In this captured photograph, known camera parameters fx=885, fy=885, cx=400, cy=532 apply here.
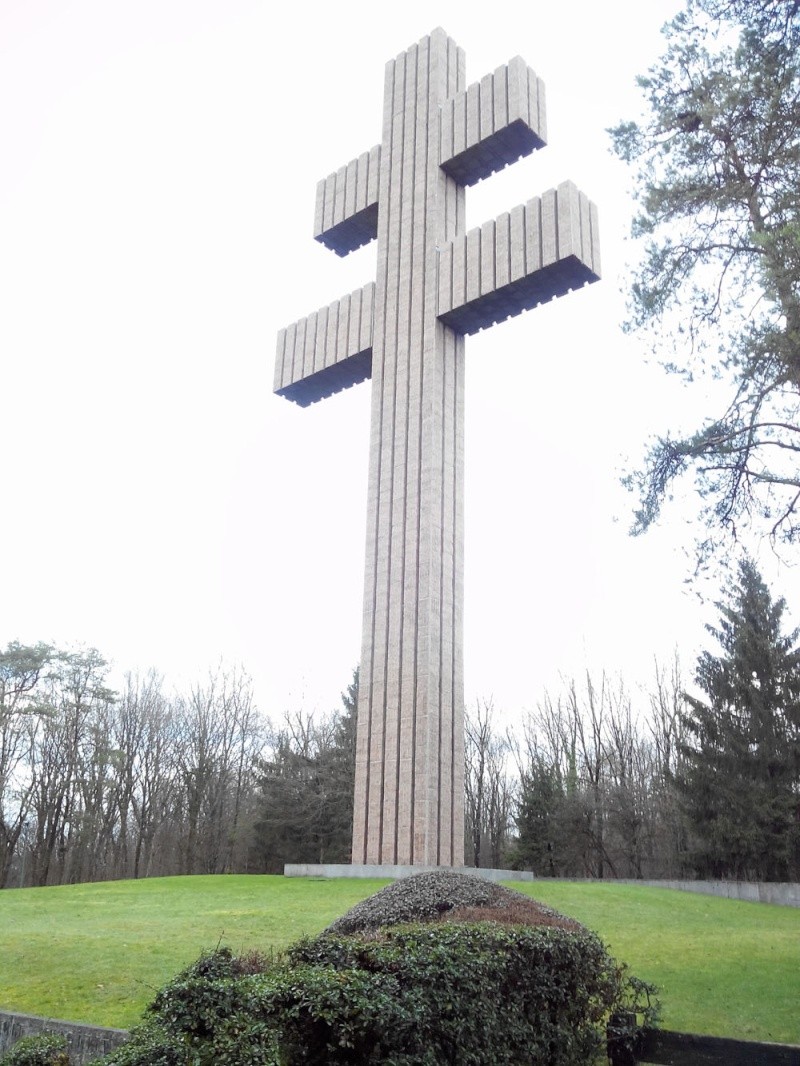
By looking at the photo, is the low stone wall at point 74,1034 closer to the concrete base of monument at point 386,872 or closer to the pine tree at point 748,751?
the concrete base of monument at point 386,872

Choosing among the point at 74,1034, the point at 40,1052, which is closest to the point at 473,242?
the point at 74,1034

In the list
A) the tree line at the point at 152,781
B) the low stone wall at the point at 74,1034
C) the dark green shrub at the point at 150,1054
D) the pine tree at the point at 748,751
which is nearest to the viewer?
the dark green shrub at the point at 150,1054

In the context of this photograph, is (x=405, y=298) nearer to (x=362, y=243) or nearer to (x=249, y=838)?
(x=362, y=243)

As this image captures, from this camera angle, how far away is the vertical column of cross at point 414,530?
1543 cm

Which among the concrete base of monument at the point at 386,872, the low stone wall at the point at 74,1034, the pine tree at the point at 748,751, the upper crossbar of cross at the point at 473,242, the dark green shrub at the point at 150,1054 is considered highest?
the upper crossbar of cross at the point at 473,242

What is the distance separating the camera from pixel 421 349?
57.6ft

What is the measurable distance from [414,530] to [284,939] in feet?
29.0

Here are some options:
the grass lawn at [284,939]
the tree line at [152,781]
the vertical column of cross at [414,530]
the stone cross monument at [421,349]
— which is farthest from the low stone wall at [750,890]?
the tree line at [152,781]

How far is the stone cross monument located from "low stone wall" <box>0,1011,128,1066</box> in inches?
375

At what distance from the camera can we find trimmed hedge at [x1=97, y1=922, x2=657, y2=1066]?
3447mm

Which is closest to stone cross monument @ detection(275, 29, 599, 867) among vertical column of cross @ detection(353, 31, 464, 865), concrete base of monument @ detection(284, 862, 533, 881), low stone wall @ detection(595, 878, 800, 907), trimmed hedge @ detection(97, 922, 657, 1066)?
vertical column of cross @ detection(353, 31, 464, 865)

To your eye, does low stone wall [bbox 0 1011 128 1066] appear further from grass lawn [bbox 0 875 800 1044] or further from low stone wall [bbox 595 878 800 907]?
low stone wall [bbox 595 878 800 907]

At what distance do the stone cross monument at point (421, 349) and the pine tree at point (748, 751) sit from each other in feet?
24.3

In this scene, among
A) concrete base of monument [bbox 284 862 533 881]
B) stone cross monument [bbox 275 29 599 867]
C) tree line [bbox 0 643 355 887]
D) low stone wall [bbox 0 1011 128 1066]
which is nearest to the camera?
low stone wall [bbox 0 1011 128 1066]
